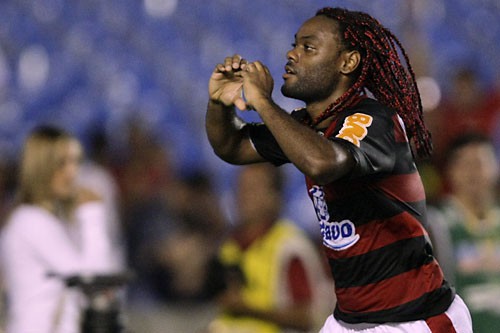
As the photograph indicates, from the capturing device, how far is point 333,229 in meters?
3.33

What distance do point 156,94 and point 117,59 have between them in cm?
44

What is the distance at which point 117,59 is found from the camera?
893cm

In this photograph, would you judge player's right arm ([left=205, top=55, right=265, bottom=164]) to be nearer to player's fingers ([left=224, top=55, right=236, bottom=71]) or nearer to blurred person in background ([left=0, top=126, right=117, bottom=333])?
player's fingers ([left=224, top=55, right=236, bottom=71])

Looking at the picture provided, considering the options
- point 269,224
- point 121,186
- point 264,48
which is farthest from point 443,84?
point 269,224

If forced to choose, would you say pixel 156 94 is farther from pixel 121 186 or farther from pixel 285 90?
pixel 285 90

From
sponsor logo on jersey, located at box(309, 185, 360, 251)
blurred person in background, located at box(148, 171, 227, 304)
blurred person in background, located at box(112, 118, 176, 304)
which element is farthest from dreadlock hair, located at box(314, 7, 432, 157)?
blurred person in background, located at box(112, 118, 176, 304)

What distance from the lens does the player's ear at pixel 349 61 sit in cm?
334

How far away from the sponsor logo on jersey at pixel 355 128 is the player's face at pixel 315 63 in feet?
0.66

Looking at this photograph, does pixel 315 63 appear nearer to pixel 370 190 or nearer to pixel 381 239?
pixel 370 190

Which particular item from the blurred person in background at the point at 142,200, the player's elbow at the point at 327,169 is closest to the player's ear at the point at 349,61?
the player's elbow at the point at 327,169

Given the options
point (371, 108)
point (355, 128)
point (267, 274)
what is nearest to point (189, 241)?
point (267, 274)

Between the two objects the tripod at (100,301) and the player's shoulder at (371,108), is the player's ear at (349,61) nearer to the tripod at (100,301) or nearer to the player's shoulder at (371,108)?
the player's shoulder at (371,108)

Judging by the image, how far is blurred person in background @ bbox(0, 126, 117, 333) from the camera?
16.2 ft

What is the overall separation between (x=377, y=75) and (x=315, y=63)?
211 millimetres
